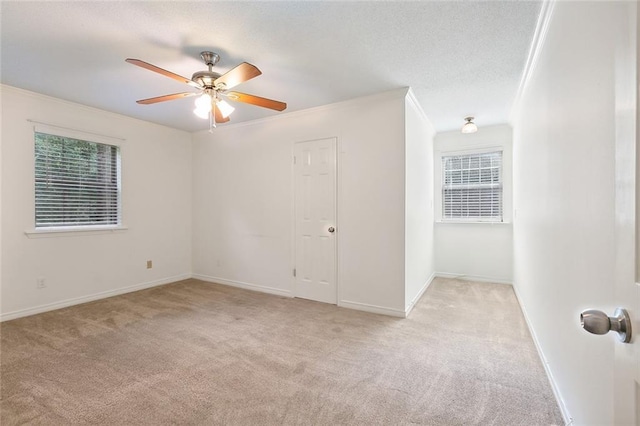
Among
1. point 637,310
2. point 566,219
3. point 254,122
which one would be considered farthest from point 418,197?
point 637,310

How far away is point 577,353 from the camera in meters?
1.51


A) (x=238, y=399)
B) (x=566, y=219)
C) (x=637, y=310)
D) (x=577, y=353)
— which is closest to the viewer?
(x=637, y=310)

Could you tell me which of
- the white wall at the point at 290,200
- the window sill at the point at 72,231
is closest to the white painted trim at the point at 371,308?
the white wall at the point at 290,200

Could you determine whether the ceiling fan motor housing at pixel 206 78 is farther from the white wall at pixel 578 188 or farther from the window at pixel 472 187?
the window at pixel 472 187

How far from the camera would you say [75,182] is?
375 cm

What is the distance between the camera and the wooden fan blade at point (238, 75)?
209 centimetres

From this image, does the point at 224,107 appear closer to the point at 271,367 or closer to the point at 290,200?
the point at 290,200

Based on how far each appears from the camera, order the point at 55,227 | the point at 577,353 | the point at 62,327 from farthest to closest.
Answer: the point at 55,227 → the point at 62,327 → the point at 577,353

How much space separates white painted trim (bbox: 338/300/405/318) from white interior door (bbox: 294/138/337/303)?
0.18 m

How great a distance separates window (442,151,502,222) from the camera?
477 centimetres

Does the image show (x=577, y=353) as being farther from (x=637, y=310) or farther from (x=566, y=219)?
(x=637, y=310)

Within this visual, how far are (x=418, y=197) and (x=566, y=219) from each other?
7.54ft

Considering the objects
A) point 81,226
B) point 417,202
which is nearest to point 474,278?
point 417,202

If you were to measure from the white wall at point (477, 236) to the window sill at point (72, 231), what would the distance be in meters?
5.03
